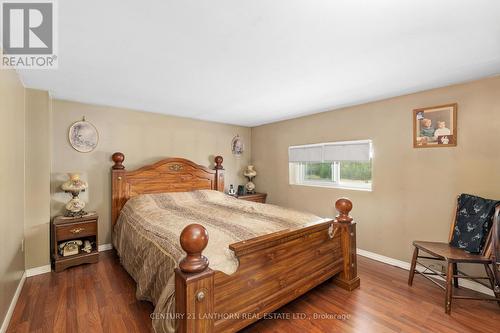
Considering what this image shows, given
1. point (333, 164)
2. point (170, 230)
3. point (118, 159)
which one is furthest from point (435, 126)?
point (118, 159)

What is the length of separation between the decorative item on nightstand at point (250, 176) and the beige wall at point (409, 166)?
1148mm

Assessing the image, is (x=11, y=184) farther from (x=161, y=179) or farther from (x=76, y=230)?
(x=161, y=179)

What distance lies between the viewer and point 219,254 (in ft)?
5.07

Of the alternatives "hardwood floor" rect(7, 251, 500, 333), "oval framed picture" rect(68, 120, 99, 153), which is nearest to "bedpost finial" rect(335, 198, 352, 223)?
"hardwood floor" rect(7, 251, 500, 333)

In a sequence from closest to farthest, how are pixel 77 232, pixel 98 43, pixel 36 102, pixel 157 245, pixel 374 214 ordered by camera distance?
1. pixel 98 43
2. pixel 157 245
3. pixel 36 102
4. pixel 77 232
5. pixel 374 214

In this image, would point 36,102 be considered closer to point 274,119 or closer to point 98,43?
point 98,43

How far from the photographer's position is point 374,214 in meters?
3.00

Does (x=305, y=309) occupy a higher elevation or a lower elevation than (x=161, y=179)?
lower

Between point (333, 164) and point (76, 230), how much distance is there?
142 inches

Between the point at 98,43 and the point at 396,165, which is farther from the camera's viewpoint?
the point at 396,165

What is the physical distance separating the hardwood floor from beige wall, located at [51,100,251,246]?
1.04 metres

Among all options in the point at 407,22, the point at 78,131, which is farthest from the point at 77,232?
the point at 407,22

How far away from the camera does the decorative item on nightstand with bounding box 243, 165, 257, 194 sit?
4.51 meters

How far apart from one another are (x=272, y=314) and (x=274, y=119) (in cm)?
312
